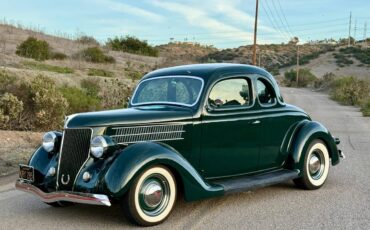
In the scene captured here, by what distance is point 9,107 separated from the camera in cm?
1317

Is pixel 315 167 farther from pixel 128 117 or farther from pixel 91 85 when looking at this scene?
pixel 91 85

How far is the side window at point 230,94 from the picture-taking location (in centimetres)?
696

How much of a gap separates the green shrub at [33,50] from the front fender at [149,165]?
33497 mm

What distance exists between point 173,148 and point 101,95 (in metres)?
13.4

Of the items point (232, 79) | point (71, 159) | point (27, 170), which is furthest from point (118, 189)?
point (232, 79)

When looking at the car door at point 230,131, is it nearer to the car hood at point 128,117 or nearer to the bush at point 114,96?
the car hood at point 128,117

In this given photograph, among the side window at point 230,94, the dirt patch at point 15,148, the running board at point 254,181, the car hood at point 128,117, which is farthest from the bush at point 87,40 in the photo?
the car hood at point 128,117

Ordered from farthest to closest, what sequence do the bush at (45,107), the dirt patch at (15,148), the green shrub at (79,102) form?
1. the green shrub at (79,102)
2. the bush at (45,107)
3. the dirt patch at (15,148)

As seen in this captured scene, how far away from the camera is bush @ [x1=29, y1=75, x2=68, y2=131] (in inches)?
540

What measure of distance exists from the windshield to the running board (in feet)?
3.67

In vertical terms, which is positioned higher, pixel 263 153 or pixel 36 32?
pixel 36 32

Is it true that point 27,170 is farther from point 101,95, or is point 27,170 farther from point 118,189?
point 101,95

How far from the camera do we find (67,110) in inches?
594

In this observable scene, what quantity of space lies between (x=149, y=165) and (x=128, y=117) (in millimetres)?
682
